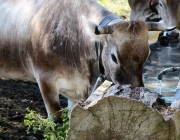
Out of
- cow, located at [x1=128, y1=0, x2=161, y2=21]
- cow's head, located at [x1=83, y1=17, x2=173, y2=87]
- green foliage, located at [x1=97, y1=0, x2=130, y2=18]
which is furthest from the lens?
green foliage, located at [x1=97, y1=0, x2=130, y2=18]

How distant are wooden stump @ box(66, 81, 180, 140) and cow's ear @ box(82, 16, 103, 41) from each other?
76.9 inches

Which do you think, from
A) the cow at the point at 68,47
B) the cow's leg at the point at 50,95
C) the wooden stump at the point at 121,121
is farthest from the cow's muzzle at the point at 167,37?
the wooden stump at the point at 121,121

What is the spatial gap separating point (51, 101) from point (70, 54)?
63cm

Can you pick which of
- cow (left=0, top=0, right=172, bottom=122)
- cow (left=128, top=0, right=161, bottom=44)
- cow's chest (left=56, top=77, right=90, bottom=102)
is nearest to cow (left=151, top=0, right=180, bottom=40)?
cow (left=128, top=0, right=161, bottom=44)

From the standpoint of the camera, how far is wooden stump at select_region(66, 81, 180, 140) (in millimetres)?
3211

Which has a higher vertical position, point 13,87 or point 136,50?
point 136,50

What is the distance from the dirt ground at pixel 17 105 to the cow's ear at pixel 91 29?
5.92 feet

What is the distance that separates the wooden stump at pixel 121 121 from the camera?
321cm

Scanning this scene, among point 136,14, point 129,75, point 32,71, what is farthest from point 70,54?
point 136,14

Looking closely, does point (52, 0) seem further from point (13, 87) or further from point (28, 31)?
point (13, 87)

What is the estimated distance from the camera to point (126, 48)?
16.4ft

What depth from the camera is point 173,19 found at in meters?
10.5

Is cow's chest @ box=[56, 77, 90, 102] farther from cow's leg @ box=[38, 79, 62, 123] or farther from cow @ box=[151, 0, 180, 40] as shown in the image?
cow @ box=[151, 0, 180, 40]

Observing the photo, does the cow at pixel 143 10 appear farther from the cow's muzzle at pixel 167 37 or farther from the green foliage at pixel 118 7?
the green foliage at pixel 118 7
